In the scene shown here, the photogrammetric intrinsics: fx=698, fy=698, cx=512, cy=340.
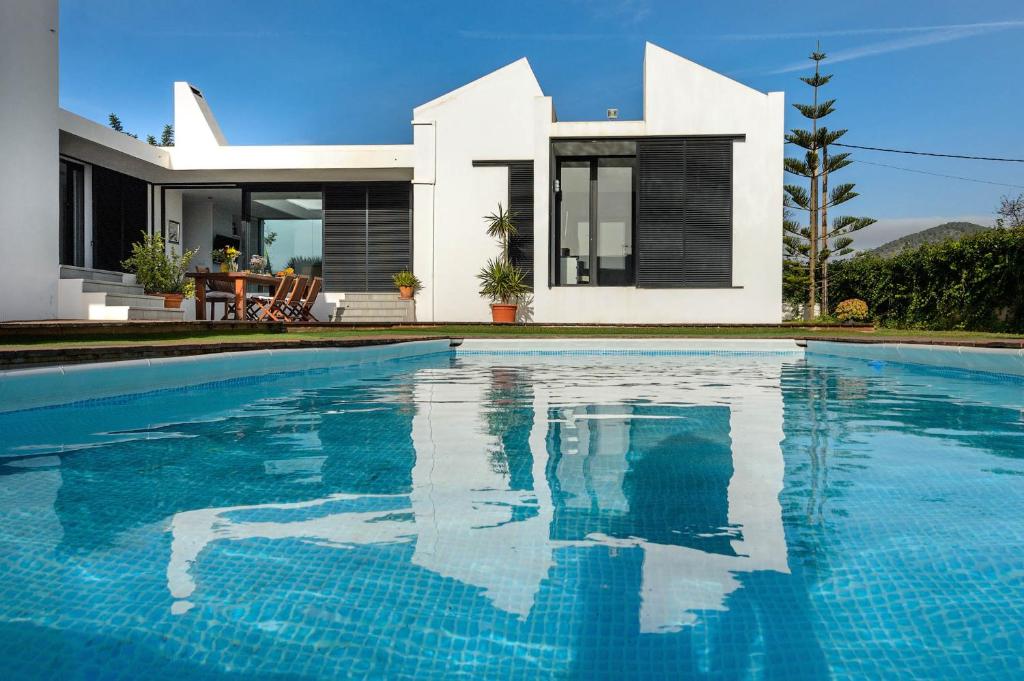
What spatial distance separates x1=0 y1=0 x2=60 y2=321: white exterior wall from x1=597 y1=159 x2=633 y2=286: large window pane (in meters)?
9.49

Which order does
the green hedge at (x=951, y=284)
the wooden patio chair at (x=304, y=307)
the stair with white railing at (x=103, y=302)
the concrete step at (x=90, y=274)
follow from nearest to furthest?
1. the stair with white railing at (x=103, y=302)
2. the concrete step at (x=90, y=274)
3. the wooden patio chair at (x=304, y=307)
4. the green hedge at (x=951, y=284)

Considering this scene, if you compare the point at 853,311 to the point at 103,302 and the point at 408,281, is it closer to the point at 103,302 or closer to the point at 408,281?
the point at 408,281

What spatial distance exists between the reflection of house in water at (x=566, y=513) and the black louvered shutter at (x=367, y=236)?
11718 mm

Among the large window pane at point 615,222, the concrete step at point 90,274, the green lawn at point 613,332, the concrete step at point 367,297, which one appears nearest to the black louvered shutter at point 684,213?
the large window pane at point 615,222

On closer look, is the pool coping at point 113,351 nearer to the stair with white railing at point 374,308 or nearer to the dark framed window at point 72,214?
the stair with white railing at point 374,308

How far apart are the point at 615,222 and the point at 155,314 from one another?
9050mm

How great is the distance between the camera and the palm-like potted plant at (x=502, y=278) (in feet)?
44.1

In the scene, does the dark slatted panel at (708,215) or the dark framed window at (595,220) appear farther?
the dark framed window at (595,220)

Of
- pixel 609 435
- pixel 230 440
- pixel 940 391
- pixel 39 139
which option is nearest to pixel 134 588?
pixel 230 440

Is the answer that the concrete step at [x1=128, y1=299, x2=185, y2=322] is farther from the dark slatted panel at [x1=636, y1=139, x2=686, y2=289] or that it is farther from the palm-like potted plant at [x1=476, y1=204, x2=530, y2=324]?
the dark slatted panel at [x1=636, y1=139, x2=686, y2=289]

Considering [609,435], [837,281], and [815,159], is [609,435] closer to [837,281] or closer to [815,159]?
[837,281]

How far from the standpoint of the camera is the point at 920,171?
21891mm

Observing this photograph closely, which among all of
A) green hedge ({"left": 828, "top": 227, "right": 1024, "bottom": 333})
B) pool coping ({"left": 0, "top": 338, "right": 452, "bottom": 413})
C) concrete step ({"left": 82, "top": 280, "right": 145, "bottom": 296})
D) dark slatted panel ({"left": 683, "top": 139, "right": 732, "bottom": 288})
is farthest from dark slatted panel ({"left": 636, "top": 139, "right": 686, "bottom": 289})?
concrete step ({"left": 82, "top": 280, "right": 145, "bottom": 296})

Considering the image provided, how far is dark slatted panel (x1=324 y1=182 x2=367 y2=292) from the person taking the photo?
606 inches
